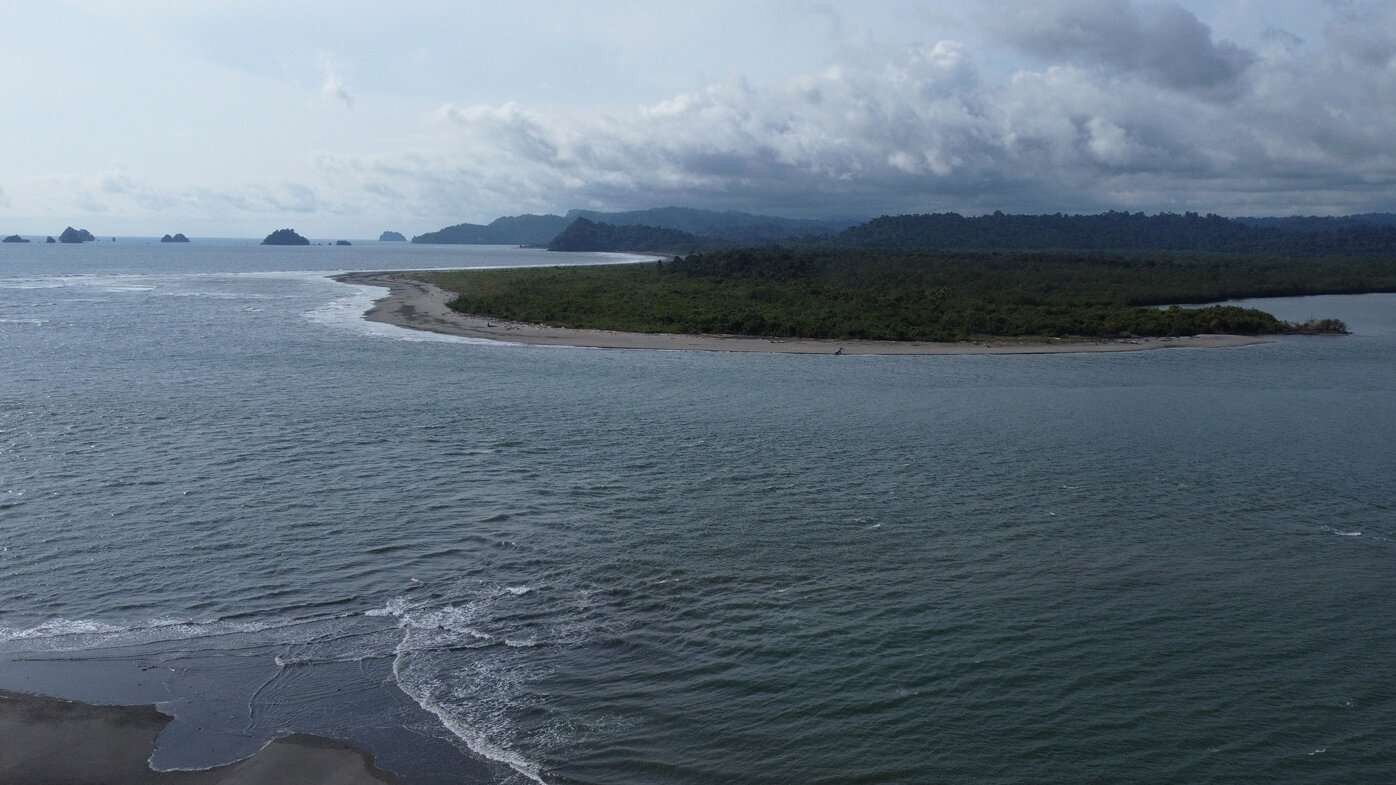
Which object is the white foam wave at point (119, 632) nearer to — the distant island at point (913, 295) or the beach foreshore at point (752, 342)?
the beach foreshore at point (752, 342)

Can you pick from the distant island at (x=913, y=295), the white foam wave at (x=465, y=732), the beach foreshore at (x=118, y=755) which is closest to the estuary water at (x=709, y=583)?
the white foam wave at (x=465, y=732)

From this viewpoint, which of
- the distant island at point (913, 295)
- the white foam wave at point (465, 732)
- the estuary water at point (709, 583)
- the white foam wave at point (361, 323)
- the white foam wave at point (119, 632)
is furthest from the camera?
the distant island at point (913, 295)

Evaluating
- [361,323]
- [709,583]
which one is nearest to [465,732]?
[709,583]

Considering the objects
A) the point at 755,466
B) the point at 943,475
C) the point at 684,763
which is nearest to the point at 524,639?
the point at 684,763

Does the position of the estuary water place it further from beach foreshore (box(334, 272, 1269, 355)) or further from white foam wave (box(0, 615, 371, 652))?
beach foreshore (box(334, 272, 1269, 355))

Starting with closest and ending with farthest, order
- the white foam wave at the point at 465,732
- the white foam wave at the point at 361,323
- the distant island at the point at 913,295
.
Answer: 1. the white foam wave at the point at 465,732
2. the white foam wave at the point at 361,323
3. the distant island at the point at 913,295

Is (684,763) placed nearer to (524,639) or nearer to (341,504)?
(524,639)

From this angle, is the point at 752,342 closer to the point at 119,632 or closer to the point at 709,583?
the point at 709,583
